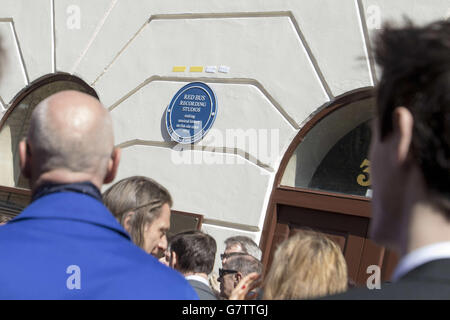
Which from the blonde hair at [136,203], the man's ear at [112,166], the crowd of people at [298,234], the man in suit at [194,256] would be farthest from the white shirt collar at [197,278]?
the man's ear at [112,166]

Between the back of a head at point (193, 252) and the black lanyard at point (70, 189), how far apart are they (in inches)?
69.5

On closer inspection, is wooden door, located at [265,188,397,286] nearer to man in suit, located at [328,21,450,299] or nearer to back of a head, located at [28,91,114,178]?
back of a head, located at [28,91,114,178]

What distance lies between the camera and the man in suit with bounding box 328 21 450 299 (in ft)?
2.82

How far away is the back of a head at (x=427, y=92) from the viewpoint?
88cm

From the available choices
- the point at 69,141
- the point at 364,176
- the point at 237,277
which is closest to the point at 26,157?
the point at 69,141

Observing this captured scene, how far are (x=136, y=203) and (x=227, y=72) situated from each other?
3.14 meters

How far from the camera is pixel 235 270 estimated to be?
12.0 ft

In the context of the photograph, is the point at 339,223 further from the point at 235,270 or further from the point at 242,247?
the point at 235,270

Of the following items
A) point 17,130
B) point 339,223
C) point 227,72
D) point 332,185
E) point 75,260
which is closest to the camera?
point 75,260

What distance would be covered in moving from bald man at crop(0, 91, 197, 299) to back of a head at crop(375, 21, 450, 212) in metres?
0.67

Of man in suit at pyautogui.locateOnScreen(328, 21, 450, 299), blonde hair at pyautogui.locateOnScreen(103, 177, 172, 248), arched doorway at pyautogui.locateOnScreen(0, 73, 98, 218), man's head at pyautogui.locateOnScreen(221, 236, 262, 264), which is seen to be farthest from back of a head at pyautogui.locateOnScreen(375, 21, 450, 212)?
arched doorway at pyautogui.locateOnScreen(0, 73, 98, 218)

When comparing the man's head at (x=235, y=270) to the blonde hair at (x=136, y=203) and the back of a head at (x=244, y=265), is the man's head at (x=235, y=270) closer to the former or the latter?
the back of a head at (x=244, y=265)
